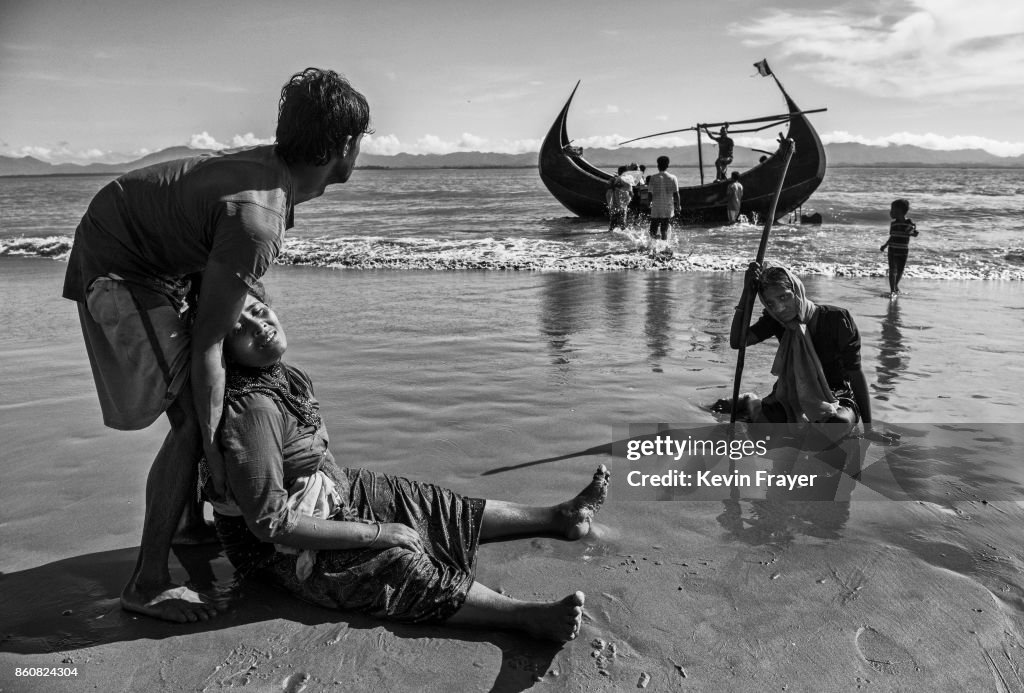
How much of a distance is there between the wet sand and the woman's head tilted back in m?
0.78

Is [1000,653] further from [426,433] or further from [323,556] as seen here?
[426,433]

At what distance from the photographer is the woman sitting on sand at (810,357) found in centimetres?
361

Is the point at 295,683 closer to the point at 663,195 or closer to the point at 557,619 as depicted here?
the point at 557,619

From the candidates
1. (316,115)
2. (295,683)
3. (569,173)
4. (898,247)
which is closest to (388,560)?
(295,683)

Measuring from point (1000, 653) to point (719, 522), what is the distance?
3.39 ft

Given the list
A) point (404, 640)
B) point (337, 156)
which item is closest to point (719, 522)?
point (404, 640)

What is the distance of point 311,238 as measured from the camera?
53.6 ft

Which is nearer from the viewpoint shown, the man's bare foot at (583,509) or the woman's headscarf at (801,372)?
the man's bare foot at (583,509)

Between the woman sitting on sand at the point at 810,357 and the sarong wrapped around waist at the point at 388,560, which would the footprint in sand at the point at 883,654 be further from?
the woman sitting on sand at the point at 810,357

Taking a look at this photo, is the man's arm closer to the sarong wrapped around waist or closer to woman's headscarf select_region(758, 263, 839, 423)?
the sarong wrapped around waist

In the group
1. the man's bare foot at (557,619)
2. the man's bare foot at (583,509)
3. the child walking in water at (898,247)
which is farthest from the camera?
the child walking in water at (898,247)

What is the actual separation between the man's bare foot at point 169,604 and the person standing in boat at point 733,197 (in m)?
17.0

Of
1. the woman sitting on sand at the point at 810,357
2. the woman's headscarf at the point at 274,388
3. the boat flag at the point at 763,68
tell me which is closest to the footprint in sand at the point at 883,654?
the woman sitting on sand at the point at 810,357

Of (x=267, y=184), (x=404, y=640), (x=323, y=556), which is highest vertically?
(x=267, y=184)
